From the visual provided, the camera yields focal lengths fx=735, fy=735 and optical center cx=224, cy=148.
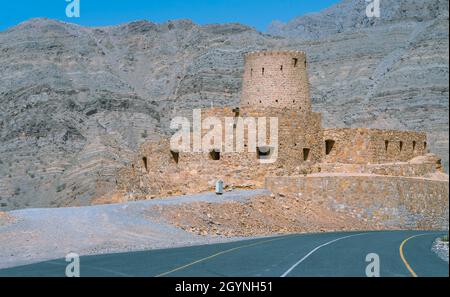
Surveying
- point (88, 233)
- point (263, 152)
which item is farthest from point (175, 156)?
point (88, 233)

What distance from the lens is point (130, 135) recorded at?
69.3 metres

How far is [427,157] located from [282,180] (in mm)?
8971

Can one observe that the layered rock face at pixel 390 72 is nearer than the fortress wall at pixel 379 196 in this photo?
No

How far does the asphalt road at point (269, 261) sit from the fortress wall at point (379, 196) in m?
7.95

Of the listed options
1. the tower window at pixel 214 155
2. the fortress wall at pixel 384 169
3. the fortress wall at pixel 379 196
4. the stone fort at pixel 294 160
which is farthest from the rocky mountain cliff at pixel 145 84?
the fortress wall at pixel 379 196

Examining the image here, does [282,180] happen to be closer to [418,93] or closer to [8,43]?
[418,93]

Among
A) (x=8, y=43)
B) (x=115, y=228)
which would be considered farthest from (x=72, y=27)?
(x=115, y=228)

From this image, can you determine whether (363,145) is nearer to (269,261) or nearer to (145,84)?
(269,261)

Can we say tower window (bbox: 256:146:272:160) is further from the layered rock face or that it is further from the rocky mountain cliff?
the layered rock face

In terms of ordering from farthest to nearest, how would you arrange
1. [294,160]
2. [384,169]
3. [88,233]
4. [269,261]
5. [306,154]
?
[306,154]
[384,169]
[294,160]
[88,233]
[269,261]

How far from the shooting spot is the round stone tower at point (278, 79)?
109 feet

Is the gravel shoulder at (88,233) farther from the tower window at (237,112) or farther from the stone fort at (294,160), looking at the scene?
the tower window at (237,112)

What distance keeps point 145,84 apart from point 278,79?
60.4 meters

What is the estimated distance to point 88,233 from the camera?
69.3ft
